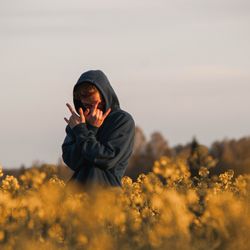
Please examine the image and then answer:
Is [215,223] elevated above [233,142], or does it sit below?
above

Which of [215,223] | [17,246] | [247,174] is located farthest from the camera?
[247,174]

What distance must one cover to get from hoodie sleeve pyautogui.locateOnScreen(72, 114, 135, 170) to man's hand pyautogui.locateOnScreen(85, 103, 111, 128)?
0.10m

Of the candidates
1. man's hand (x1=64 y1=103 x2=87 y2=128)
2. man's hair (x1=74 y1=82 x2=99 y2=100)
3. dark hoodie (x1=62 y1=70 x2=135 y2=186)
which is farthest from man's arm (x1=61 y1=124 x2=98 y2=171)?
man's hair (x1=74 y1=82 x2=99 y2=100)

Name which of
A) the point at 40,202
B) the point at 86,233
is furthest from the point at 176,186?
the point at 86,233

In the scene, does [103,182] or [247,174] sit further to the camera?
[247,174]

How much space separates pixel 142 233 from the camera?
7230 millimetres

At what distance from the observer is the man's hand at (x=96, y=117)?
28.6 feet

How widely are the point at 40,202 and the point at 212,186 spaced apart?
430 centimetres

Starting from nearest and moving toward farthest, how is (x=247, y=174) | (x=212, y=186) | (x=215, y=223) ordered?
(x=215, y=223)
(x=247, y=174)
(x=212, y=186)

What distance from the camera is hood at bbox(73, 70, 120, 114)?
8789 millimetres

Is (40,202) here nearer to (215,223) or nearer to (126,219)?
(126,219)

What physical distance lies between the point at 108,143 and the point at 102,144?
0.05 meters

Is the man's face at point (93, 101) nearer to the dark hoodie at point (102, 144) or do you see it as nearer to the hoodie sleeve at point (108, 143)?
the dark hoodie at point (102, 144)

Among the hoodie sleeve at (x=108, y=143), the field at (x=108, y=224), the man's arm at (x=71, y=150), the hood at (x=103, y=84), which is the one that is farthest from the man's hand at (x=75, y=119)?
the field at (x=108, y=224)
